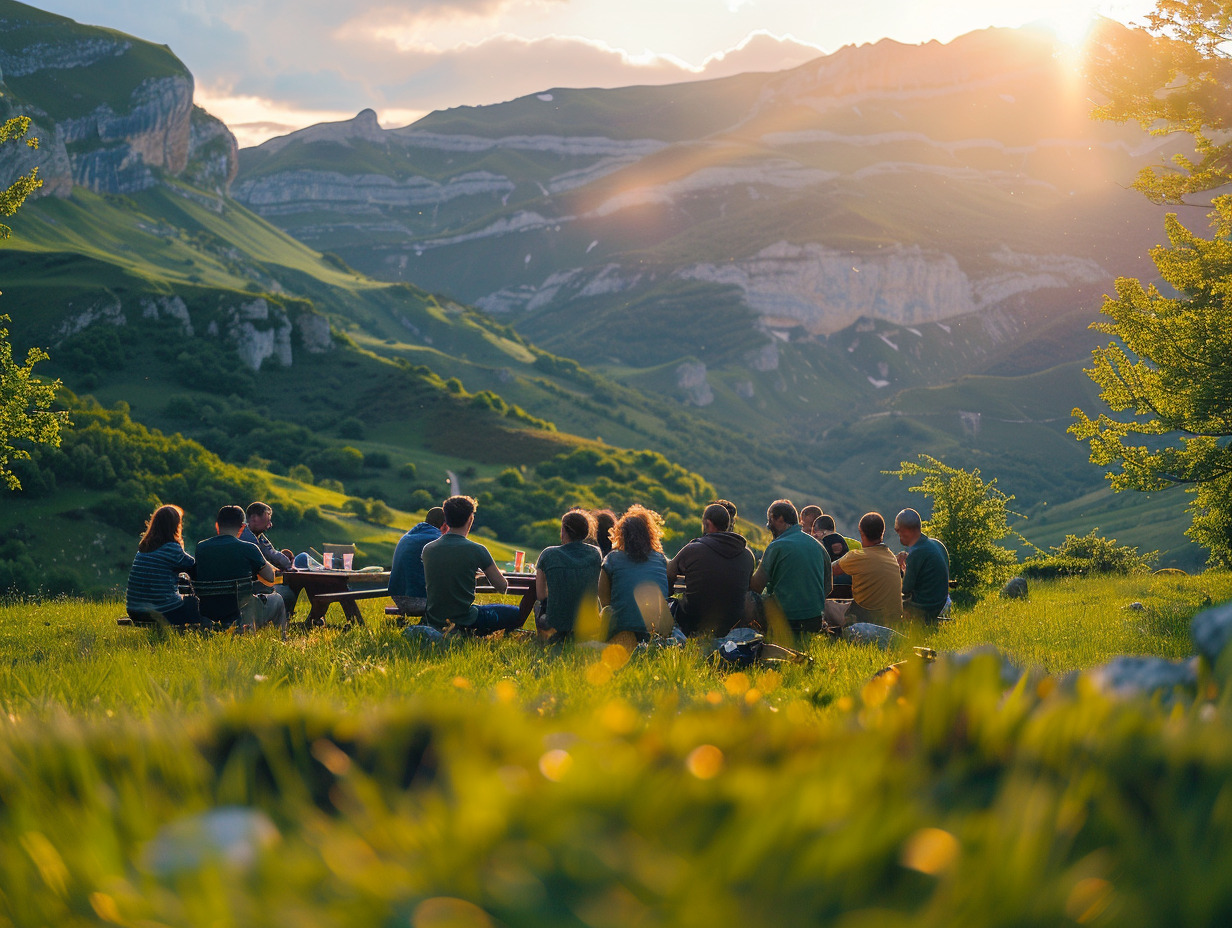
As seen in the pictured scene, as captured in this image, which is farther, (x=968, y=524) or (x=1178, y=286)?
(x=1178, y=286)

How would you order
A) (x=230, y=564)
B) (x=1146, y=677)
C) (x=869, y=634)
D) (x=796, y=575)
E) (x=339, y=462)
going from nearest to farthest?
(x=1146, y=677)
(x=869, y=634)
(x=796, y=575)
(x=230, y=564)
(x=339, y=462)

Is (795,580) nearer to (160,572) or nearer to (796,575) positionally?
(796,575)

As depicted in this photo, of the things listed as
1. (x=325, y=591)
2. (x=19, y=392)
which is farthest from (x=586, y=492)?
(x=325, y=591)

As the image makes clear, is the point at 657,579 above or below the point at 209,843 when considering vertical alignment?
below

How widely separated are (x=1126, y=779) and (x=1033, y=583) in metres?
21.0

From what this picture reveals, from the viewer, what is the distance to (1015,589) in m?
16.8

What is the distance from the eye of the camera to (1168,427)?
687 inches

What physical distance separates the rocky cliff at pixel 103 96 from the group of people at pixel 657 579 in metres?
171

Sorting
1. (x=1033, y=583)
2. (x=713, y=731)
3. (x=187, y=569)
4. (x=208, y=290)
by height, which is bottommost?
(x=1033, y=583)

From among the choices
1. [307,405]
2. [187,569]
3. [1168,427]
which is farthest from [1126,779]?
[307,405]

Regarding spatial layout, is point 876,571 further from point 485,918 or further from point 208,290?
point 208,290

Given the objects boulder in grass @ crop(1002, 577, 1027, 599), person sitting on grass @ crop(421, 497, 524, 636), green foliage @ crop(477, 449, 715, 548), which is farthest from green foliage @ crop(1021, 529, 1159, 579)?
green foliage @ crop(477, 449, 715, 548)

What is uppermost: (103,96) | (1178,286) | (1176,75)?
(103,96)

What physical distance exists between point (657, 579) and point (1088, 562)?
771 inches
